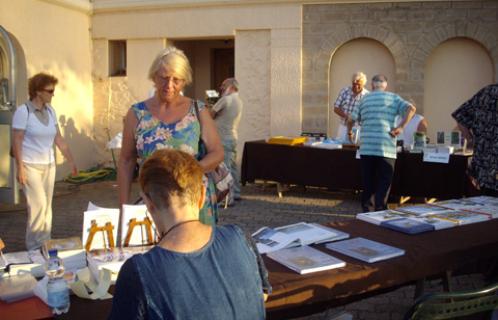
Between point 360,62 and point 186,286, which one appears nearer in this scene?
point 186,286

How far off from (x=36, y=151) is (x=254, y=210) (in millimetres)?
3349

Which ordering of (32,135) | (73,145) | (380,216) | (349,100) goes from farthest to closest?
(73,145) → (349,100) → (32,135) → (380,216)

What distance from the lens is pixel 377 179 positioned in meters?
6.15

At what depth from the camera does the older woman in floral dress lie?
2.84 meters

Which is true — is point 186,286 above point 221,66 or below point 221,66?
below

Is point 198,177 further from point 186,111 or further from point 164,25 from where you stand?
point 164,25

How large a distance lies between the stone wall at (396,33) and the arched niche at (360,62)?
21 centimetres

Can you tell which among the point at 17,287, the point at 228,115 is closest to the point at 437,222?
the point at 17,287

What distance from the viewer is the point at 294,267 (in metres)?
2.46

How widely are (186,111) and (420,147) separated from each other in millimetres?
4836

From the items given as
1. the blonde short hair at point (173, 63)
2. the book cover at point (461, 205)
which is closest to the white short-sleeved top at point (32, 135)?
the blonde short hair at point (173, 63)

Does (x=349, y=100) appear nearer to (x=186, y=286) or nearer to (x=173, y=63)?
(x=173, y=63)

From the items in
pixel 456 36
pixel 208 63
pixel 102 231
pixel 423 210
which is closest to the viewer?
pixel 102 231

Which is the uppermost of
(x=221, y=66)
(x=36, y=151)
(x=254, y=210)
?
(x=221, y=66)
